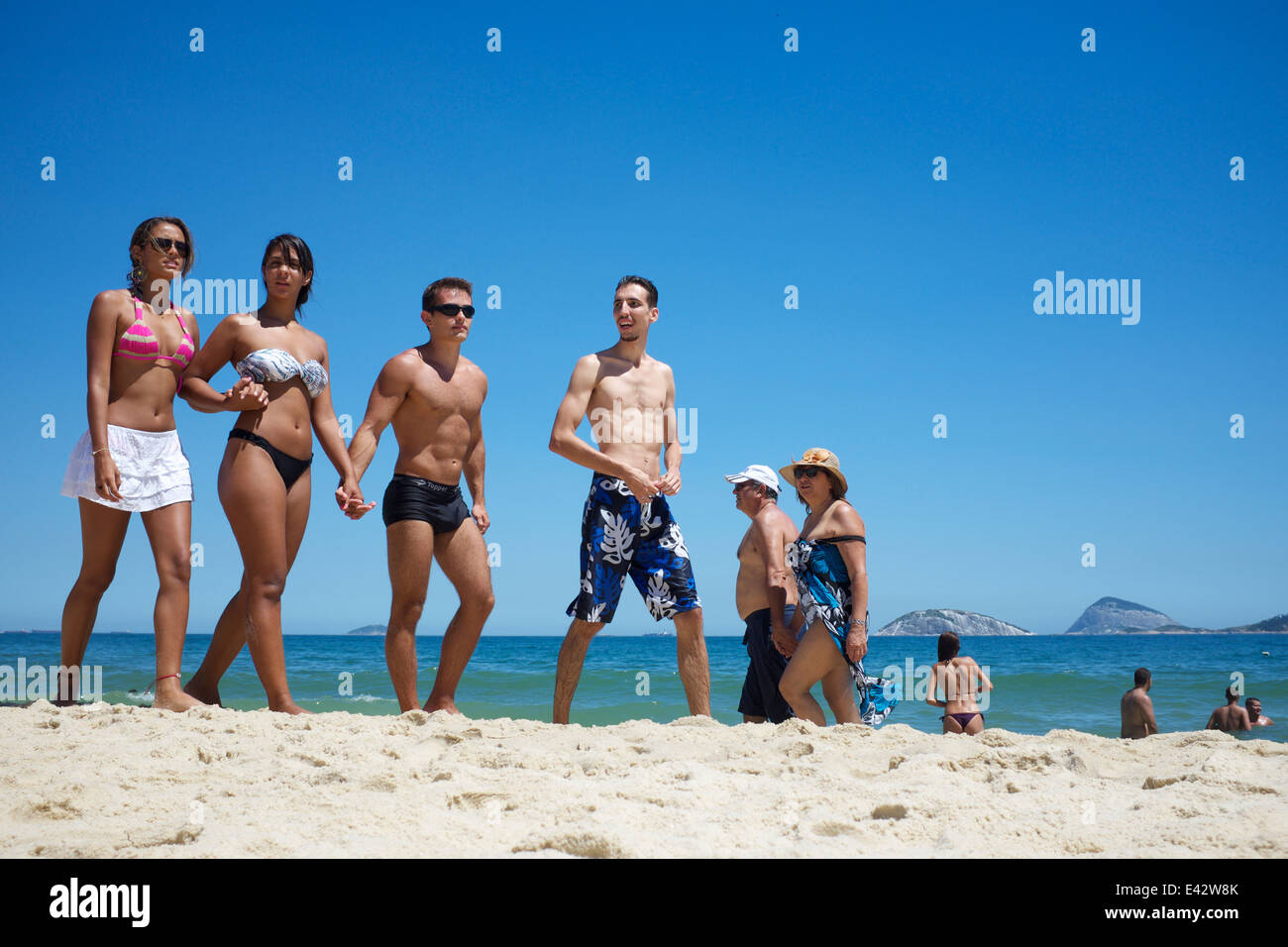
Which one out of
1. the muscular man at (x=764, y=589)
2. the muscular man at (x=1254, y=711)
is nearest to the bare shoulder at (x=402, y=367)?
the muscular man at (x=764, y=589)

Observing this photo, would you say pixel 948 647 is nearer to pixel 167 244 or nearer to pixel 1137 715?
pixel 1137 715

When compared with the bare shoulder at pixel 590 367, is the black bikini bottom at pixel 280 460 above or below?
below

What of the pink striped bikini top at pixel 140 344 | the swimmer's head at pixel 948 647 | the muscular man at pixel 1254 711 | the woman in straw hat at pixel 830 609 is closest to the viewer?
the pink striped bikini top at pixel 140 344

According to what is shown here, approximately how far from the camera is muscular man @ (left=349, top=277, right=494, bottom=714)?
15.6 feet

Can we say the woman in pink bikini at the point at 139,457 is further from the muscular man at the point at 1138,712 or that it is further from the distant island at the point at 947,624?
the distant island at the point at 947,624

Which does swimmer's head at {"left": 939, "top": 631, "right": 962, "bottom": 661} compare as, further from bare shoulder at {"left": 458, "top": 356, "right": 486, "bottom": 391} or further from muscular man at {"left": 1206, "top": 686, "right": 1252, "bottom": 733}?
muscular man at {"left": 1206, "top": 686, "right": 1252, "bottom": 733}

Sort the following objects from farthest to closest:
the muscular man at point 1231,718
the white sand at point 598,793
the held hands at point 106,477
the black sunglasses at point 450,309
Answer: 1. the muscular man at point 1231,718
2. the black sunglasses at point 450,309
3. the held hands at point 106,477
4. the white sand at point 598,793

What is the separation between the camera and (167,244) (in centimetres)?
462

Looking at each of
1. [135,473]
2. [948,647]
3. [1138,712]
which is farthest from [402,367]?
[1138,712]

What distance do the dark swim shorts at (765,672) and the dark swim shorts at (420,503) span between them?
1.98 meters

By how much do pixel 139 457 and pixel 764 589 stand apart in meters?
3.61

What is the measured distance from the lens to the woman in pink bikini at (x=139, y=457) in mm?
4340
